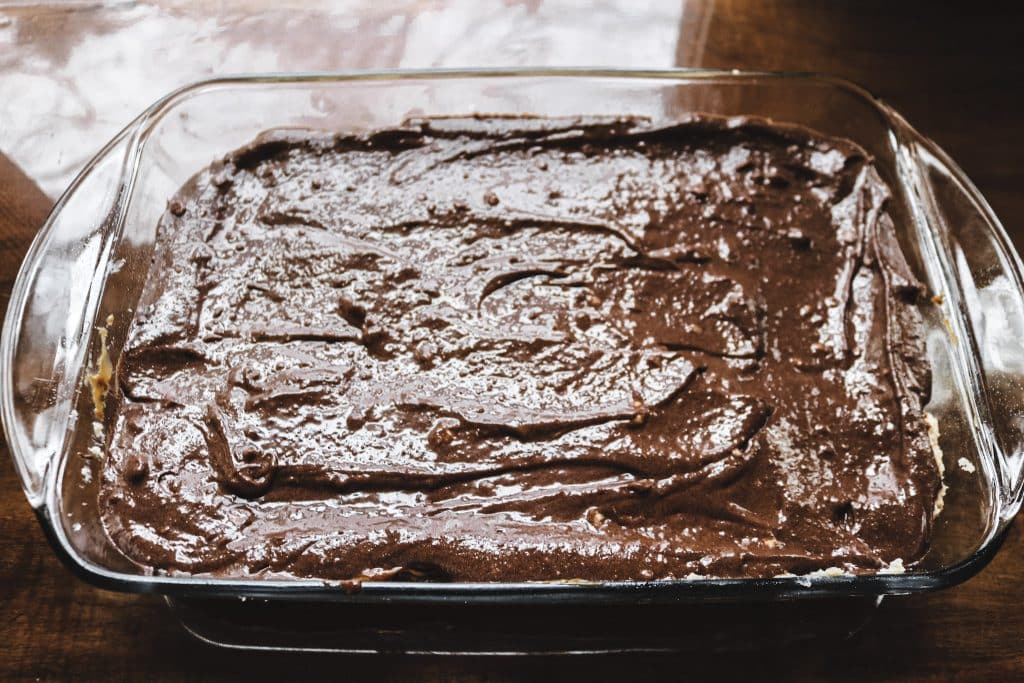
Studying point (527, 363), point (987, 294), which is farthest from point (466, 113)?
point (987, 294)

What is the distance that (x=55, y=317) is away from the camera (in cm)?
177

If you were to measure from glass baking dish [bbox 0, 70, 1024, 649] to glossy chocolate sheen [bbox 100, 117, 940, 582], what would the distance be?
0.20 feet

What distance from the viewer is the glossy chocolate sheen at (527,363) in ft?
5.40

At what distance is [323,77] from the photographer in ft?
6.89

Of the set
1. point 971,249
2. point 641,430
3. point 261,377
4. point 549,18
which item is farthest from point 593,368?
point 549,18

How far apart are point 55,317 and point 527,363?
3.47ft

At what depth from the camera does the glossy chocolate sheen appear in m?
1.65

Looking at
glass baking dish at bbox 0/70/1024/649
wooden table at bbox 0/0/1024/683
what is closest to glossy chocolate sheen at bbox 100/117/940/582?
glass baking dish at bbox 0/70/1024/649

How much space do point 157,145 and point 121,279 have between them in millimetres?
386

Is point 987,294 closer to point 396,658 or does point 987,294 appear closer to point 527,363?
point 527,363

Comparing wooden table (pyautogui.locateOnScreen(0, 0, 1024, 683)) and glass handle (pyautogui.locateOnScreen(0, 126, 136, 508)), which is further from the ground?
glass handle (pyautogui.locateOnScreen(0, 126, 136, 508))

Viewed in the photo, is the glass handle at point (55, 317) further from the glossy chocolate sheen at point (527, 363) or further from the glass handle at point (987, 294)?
the glass handle at point (987, 294)

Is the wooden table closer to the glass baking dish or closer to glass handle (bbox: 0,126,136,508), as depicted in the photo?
the glass baking dish

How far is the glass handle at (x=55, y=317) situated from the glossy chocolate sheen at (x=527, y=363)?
0.42 feet
